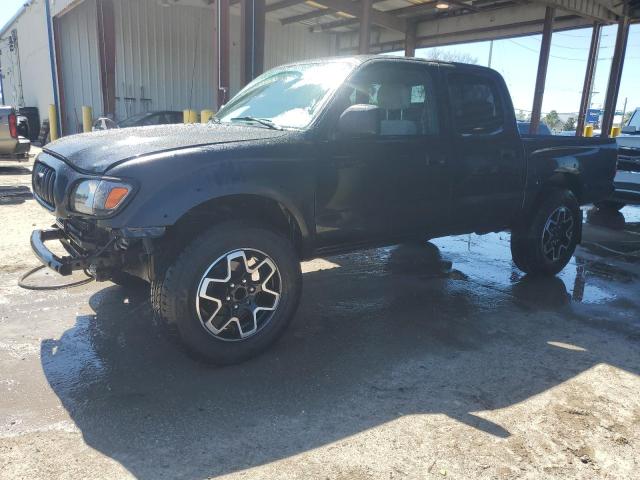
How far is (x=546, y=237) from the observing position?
5.10m

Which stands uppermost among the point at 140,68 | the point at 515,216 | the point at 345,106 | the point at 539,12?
the point at 539,12

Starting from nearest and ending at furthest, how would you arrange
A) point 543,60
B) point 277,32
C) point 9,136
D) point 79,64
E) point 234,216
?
1. point 234,216
2. point 9,136
3. point 543,60
4. point 79,64
5. point 277,32

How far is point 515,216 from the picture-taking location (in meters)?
4.86

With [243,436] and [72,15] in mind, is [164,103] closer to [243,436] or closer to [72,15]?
[72,15]

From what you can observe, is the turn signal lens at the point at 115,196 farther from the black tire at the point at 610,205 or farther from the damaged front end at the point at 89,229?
the black tire at the point at 610,205

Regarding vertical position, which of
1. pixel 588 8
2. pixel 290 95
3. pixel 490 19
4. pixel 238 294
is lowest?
pixel 238 294

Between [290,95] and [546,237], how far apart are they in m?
3.05

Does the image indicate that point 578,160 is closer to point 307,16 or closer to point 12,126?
point 12,126

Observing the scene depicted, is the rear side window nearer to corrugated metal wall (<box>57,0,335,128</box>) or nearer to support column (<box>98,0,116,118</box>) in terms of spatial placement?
support column (<box>98,0,116,118</box>)

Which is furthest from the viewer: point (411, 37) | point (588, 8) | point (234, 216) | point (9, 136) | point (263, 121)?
point (411, 37)

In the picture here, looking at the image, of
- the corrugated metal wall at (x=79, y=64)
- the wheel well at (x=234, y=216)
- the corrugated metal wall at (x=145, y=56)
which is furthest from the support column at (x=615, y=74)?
the corrugated metal wall at (x=79, y=64)

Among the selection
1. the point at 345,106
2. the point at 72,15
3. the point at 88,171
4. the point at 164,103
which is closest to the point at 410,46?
the point at 164,103

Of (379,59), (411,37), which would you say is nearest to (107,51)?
(411,37)

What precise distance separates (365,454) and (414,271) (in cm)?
318
